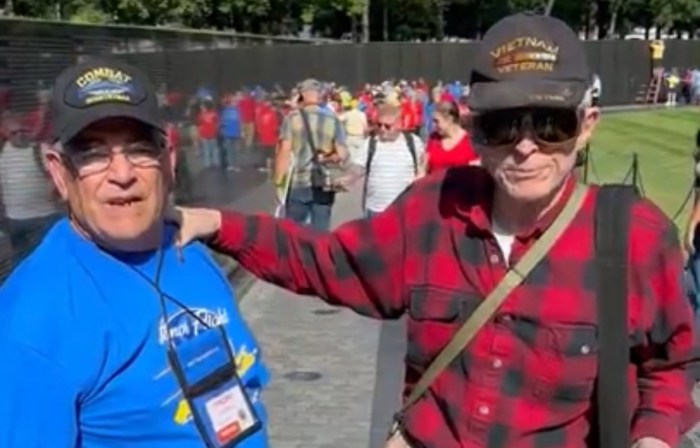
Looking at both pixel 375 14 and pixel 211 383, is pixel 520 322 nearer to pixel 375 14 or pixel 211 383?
pixel 211 383

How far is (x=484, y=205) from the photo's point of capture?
289 cm

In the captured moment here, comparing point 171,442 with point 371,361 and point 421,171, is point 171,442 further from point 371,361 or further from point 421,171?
point 421,171

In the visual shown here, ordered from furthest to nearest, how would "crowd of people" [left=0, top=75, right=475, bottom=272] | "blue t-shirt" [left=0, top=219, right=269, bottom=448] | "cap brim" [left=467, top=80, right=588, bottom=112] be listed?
"crowd of people" [left=0, top=75, right=475, bottom=272] < "cap brim" [left=467, top=80, right=588, bottom=112] < "blue t-shirt" [left=0, top=219, right=269, bottom=448]

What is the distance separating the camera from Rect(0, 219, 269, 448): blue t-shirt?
7.52 ft

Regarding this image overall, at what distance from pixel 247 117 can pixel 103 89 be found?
12.5m

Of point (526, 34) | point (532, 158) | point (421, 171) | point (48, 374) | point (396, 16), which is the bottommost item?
point (396, 16)

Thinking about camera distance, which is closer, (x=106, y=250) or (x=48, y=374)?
(x=48, y=374)

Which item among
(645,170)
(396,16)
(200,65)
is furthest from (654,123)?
(396,16)

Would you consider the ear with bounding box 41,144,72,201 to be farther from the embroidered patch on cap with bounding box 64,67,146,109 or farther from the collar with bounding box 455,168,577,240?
the collar with bounding box 455,168,577,240

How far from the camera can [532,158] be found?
273 cm

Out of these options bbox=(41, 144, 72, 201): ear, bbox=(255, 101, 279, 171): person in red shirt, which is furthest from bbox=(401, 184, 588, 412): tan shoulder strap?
bbox=(255, 101, 279, 171): person in red shirt

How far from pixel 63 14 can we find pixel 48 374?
38956 millimetres

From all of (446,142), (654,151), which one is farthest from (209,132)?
(654,151)

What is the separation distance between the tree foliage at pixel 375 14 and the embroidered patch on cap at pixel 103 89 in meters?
32.6
